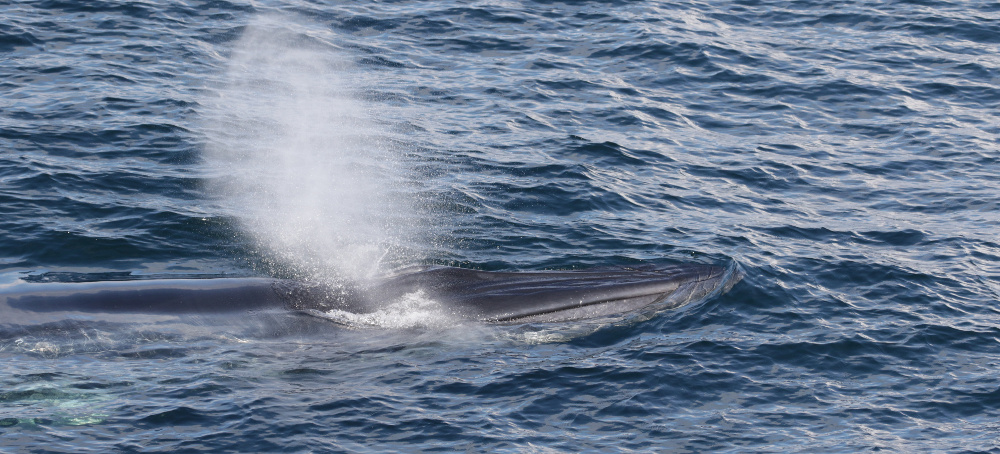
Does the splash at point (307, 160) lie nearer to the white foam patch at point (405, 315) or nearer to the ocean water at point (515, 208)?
the ocean water at point (515, 208)

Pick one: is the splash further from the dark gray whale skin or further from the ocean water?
the dark gray whale skin

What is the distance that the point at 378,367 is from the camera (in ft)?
49.6

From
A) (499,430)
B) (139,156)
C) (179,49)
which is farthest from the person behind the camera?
(179,49)

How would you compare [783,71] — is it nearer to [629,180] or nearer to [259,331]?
[629,180]

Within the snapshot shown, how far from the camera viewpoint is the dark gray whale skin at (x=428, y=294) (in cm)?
1527

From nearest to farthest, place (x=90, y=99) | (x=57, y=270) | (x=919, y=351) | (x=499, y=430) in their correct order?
→ (x=499, y=430)
(x=919, y=351)
(x=57, y=270)
(x=90, y=99)

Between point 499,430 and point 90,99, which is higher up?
point 90,99

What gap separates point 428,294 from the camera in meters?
16.5

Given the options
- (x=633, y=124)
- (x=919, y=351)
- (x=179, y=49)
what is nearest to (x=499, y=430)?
(x=919, y=351)

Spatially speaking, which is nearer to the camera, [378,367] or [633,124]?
[378,367]

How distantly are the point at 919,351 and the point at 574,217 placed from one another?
783cm

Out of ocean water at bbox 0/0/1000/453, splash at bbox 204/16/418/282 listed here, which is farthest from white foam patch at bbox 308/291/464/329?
A: splash at bbox 204/16/418/282

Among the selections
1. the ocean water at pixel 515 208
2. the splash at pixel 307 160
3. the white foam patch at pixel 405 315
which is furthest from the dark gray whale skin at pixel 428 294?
the splash at pixel 307 160

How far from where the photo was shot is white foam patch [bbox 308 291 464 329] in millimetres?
15938
